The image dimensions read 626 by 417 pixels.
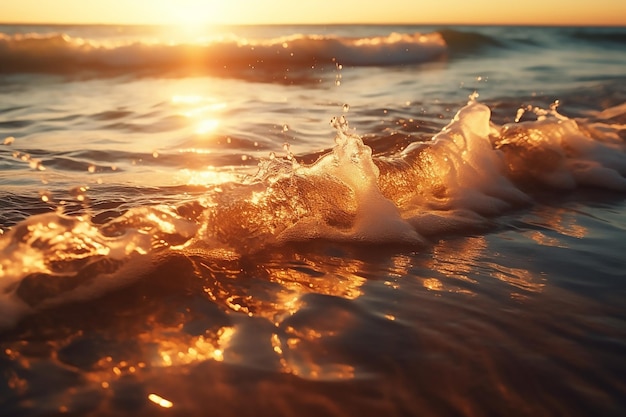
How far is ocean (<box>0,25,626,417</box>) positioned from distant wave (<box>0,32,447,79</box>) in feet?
27.8

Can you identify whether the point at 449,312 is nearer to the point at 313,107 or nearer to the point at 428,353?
the point at 428,353

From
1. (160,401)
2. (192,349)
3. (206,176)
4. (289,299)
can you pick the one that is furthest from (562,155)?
(160,401)

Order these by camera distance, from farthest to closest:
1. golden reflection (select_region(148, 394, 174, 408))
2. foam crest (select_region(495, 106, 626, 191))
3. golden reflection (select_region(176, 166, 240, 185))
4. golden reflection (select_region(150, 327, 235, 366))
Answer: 1. foam crest (select_region(495, 106, 626, 191))
2. golden reflection (select_region(176, 166, 240, 185))
3. golden reflection (select_region(150, 327, 235, 366))
4. golden reflection (select_region(148, 394, 174, 408))

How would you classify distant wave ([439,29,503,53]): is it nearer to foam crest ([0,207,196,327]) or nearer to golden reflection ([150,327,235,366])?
foam crest ([0,207,196,327])

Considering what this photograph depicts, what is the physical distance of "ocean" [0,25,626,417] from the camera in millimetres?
1883

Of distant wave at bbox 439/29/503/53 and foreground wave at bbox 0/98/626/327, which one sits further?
distant wave at bbox 439/29/503/53

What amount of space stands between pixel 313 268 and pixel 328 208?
2.02 feet

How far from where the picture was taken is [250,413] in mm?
1758

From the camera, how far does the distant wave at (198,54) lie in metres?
14.3

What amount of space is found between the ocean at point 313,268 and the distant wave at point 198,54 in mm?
8474

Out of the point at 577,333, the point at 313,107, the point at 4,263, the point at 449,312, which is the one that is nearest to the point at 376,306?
the point at 449,312

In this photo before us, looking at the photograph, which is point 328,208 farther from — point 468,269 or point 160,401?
point 160,401

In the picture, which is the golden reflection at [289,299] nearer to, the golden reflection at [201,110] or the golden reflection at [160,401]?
the golden reflection at [160,401]

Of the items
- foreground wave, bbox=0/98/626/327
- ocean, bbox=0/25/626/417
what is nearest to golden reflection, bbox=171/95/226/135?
ocean, bbox=0/25/626/417
